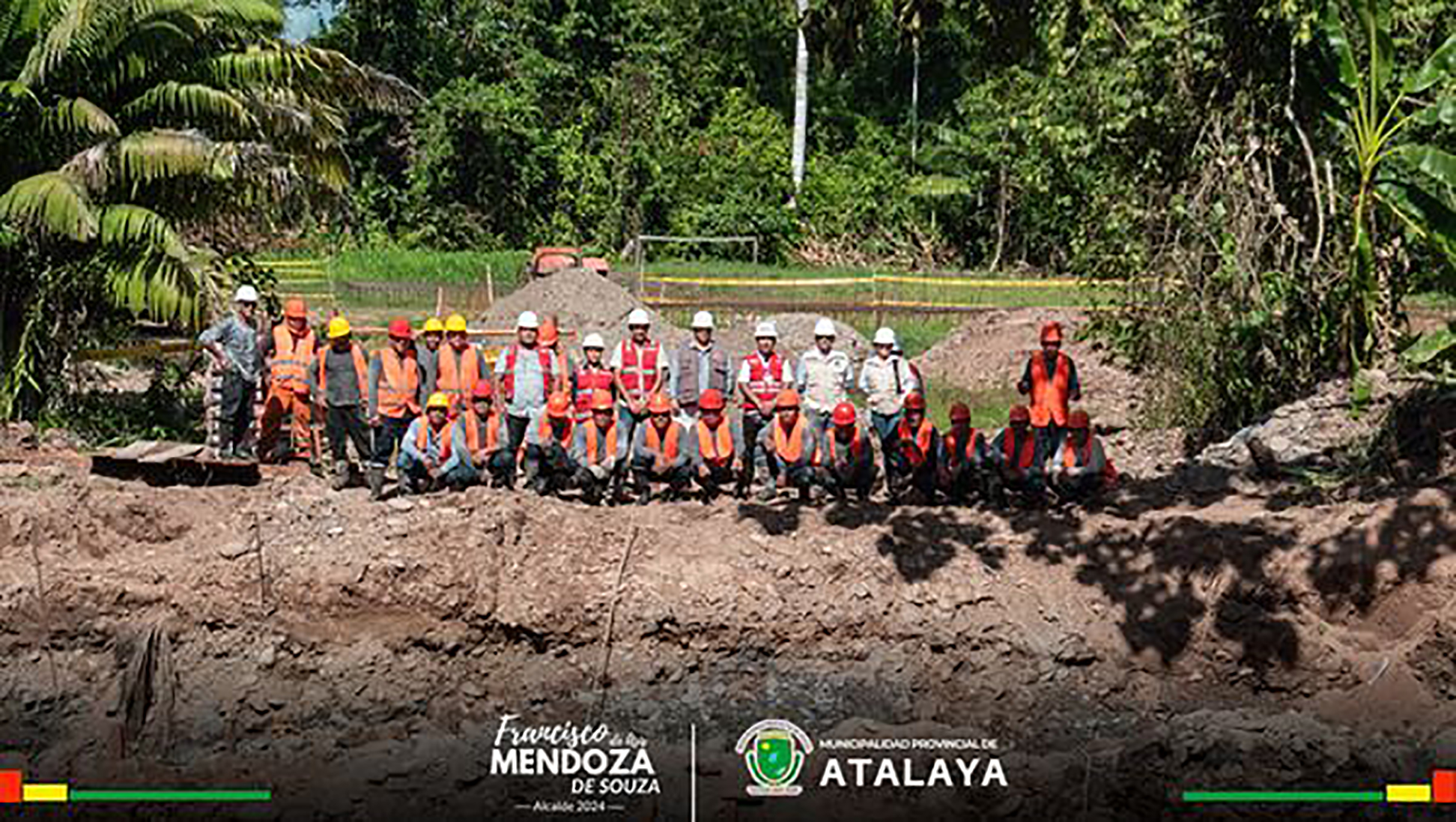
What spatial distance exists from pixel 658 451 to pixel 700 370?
1.62m

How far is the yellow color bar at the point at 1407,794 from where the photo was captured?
8.57m

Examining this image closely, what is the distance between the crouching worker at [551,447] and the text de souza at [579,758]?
285 centimetres

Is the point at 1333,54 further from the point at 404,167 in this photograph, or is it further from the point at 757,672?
the point at 404,167

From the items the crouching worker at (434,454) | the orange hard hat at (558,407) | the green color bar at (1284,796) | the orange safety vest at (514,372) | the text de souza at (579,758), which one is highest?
the orange safety vest at (514,372)

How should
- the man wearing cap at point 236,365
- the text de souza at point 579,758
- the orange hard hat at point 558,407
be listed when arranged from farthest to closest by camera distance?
the man wearing cap at point 236,365
the orange hard hat at point 558,407
the text de souza at point 579,758

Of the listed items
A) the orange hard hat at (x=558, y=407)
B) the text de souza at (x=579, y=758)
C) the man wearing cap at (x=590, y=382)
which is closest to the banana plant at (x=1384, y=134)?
the man wearing cap at (x=590, y=382)

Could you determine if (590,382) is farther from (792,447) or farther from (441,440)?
(792,447)

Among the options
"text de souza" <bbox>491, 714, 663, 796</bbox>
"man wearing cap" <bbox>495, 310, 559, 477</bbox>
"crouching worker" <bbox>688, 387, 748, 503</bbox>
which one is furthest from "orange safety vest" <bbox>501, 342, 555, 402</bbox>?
"text de souza" <bbox>491, 714, 663, 796</bbox>

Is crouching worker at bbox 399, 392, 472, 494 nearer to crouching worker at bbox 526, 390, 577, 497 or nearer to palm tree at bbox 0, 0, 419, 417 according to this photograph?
crouching worker at bbox 526, 390, 577, 497

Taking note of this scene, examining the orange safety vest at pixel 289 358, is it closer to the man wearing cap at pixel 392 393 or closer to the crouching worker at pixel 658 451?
the man wearing cap at pixel 392 393

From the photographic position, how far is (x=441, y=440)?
12.8 metres

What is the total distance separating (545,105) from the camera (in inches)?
1737

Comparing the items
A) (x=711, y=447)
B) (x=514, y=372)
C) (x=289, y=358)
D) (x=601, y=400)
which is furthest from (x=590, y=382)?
(x=289, y=358)

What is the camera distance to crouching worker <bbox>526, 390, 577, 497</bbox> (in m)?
12.8
